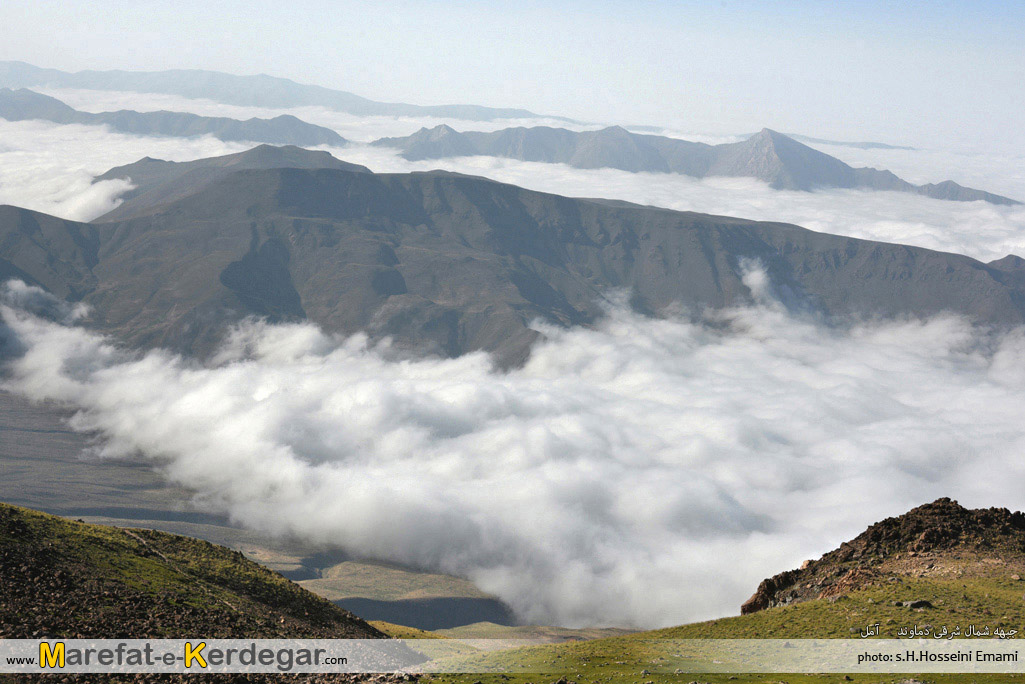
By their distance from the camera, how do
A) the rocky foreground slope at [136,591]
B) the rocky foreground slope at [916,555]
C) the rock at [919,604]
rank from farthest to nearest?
1. the rocky foreground slope at [916,555]
2. the rock at [919,604]
3. the rocky foreground slope at [136,591]

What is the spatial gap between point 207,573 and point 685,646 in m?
33.8

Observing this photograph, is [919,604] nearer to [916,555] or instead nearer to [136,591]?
[916,555]

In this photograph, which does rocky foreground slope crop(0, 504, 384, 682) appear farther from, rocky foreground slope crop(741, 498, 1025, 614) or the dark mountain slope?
rocky foreground slope crop(741, 498, 1025, 614)

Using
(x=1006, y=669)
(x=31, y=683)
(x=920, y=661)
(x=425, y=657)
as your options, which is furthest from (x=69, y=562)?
(x=1006, y=669)

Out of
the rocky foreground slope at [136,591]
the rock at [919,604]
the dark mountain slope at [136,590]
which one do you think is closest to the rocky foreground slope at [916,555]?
the rock at [919,604]

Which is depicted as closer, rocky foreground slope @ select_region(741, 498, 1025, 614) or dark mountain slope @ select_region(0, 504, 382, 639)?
dark mountain slope @ select_region(0, 504, 382, 639)

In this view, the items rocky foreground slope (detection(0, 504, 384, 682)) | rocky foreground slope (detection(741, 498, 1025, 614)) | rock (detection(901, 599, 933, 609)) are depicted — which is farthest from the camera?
rocky foreground slope (detection(741, 498, 1025, 614))

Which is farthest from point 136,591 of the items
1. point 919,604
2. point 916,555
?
point 916,555

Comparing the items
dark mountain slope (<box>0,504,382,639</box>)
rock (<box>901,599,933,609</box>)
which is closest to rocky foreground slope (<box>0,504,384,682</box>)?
dark mountain slope (<box>0,504,382,639</box>)

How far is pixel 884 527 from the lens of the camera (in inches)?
2031

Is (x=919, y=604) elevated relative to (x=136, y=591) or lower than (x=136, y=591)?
elevated

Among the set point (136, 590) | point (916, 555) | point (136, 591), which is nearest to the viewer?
point (136, 591)

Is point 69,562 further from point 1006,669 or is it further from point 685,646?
point 1006,669

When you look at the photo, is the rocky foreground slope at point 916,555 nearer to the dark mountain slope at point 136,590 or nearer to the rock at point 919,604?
the rock at point 919,604
